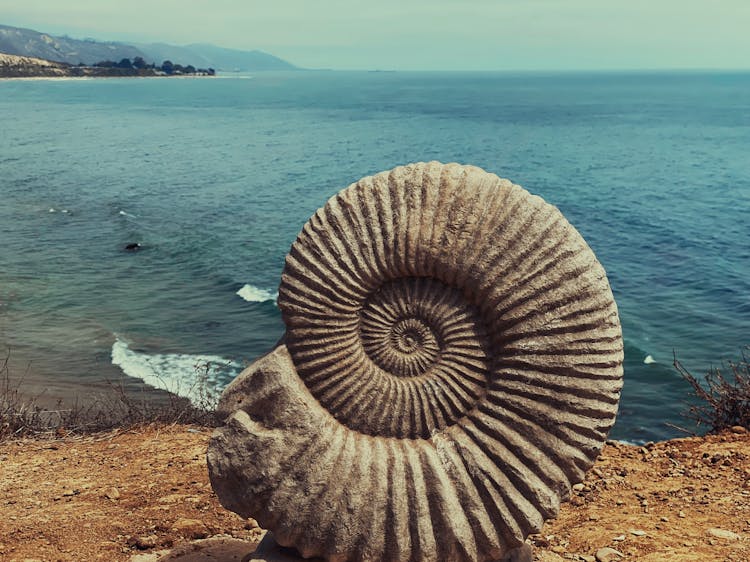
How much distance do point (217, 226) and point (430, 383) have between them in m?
27.2

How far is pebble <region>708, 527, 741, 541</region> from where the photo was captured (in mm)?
7719

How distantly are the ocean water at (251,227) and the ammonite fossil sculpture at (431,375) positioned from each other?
6.93 m

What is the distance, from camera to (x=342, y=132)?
67.4 metres

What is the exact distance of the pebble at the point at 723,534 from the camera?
772 cm

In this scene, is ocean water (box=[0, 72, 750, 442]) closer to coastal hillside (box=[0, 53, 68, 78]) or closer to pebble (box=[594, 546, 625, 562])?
pebble (box=[594, 546, 625, 562])

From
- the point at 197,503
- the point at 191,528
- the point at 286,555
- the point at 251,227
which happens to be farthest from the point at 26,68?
the point at 286,555

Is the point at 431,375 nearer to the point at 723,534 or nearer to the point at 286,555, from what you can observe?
the point at 286,555

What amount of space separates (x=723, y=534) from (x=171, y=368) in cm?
1387

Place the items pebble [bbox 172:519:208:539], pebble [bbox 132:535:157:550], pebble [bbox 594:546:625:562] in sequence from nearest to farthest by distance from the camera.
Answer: pebble [bbox 594:546:625:562]
pebble [bbox 132:535:157:550]
pebble [bbox 172:519:208:539]

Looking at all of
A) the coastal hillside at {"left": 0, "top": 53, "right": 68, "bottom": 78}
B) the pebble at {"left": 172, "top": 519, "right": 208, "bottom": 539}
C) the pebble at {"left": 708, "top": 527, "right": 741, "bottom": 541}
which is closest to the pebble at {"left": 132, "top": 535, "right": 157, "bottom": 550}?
the pebble at {"left": 172, "top": 519, "right": 208, "bottom": 539}

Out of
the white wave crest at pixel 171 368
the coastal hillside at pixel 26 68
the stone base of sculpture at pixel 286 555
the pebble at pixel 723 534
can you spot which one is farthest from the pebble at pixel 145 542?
the coastal hillside at pixel 26 68

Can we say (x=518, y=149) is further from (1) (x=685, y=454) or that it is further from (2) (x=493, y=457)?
(2) (x=493, y=457)

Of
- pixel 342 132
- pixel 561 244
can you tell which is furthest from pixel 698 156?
pixel 561 244

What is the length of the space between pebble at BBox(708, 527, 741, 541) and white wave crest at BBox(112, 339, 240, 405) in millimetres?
11544
